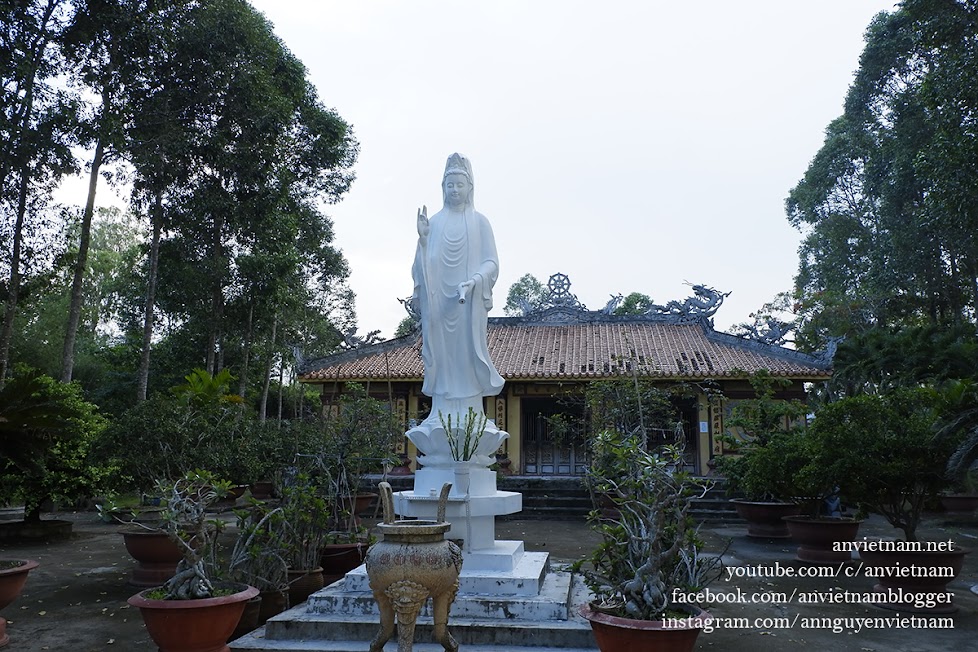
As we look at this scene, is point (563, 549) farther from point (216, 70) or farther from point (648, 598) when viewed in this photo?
point (216, 70)

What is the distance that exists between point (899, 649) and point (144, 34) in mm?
13636

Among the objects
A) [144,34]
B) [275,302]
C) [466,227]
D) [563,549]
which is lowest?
[563,549]

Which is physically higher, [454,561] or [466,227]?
[466,227]

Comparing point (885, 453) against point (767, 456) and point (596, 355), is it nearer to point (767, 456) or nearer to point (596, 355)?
point (767, 456)

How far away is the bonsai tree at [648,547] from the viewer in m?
3.92

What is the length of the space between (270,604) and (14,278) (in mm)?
7867

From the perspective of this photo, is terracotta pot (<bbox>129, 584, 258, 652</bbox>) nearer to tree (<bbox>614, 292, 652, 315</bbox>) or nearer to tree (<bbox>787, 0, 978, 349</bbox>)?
tree (<bbox>787, 0, 978, 349</bbox>)

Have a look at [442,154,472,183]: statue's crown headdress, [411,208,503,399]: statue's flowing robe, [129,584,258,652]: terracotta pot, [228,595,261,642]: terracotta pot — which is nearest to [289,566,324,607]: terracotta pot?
[228,595,261,642]: terracotta pot

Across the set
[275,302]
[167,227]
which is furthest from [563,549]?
[167,227]

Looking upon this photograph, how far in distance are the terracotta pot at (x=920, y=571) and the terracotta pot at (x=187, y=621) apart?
17.4ft

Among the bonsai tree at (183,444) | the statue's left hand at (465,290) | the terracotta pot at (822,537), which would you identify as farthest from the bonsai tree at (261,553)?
the terracotta pot at (822,537)

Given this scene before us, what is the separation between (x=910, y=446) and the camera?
6.05 meters

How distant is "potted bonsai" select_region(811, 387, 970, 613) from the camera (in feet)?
19.6

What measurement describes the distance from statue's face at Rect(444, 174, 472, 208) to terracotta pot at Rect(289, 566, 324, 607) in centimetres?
351
